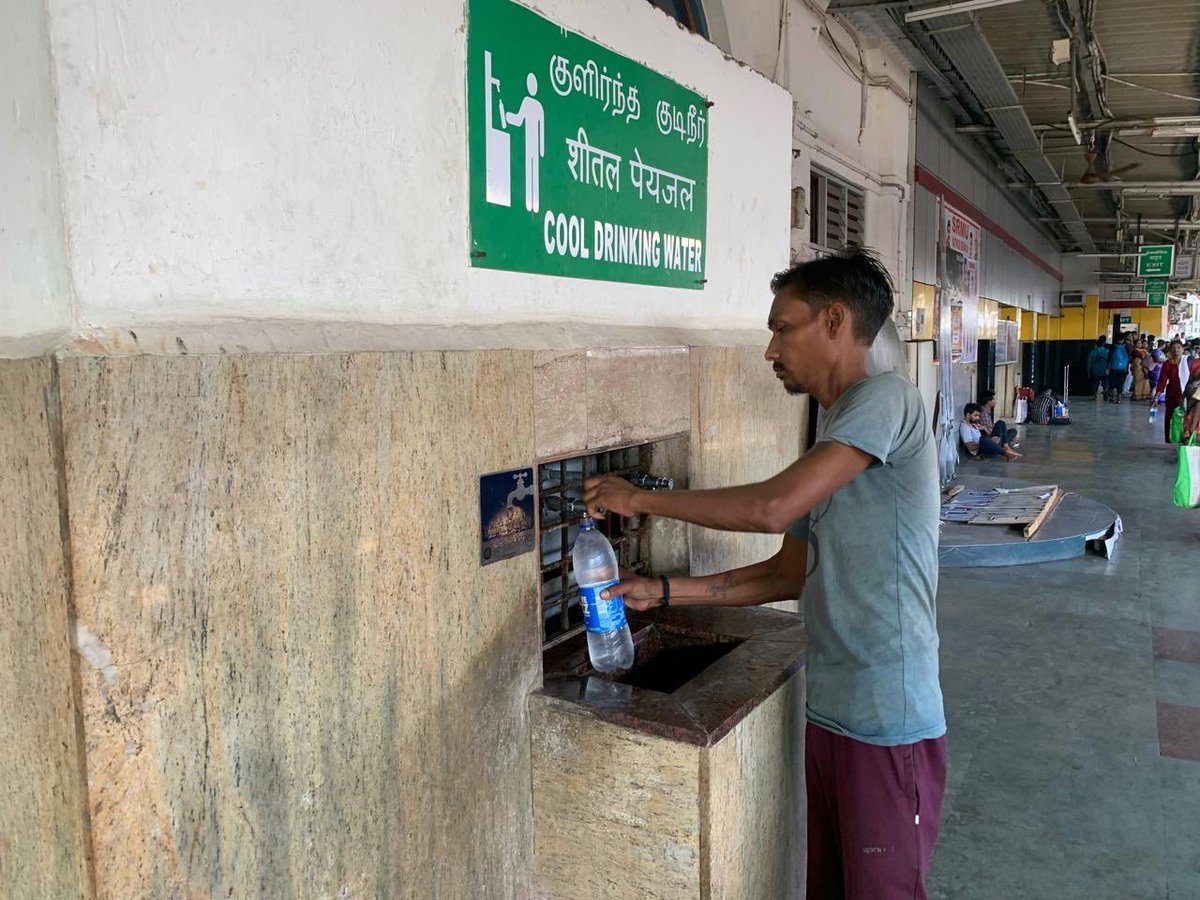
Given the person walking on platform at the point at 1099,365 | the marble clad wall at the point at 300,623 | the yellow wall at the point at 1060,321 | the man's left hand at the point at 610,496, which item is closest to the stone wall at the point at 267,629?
the marble clad wall at the point at 300,623

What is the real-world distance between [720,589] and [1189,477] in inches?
298

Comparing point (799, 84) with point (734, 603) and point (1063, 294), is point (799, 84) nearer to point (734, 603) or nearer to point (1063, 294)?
point (734, 603)

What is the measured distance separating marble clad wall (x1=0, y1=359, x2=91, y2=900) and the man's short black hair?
1.61 m

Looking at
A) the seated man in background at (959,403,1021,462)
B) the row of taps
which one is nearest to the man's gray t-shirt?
the row of taps

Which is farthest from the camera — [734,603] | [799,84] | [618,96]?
[799,84]

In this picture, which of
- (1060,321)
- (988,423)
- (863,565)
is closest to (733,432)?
(863,565)

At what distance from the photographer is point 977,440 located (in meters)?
13.1

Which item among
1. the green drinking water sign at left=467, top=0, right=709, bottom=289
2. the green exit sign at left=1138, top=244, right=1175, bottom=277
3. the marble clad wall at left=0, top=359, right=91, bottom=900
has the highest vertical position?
the green exit sign at left=1138, top=244, right=1175, bottom=277

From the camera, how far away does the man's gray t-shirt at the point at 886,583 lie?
2039 mm

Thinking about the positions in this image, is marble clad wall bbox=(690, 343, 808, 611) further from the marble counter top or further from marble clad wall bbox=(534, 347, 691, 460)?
the marble counter top

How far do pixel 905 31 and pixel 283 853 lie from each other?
7.85 meters

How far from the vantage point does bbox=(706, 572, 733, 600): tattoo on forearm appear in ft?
8.32

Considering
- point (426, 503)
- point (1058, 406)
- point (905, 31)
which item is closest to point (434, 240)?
point (426, 503)

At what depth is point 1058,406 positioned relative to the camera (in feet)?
62.8
